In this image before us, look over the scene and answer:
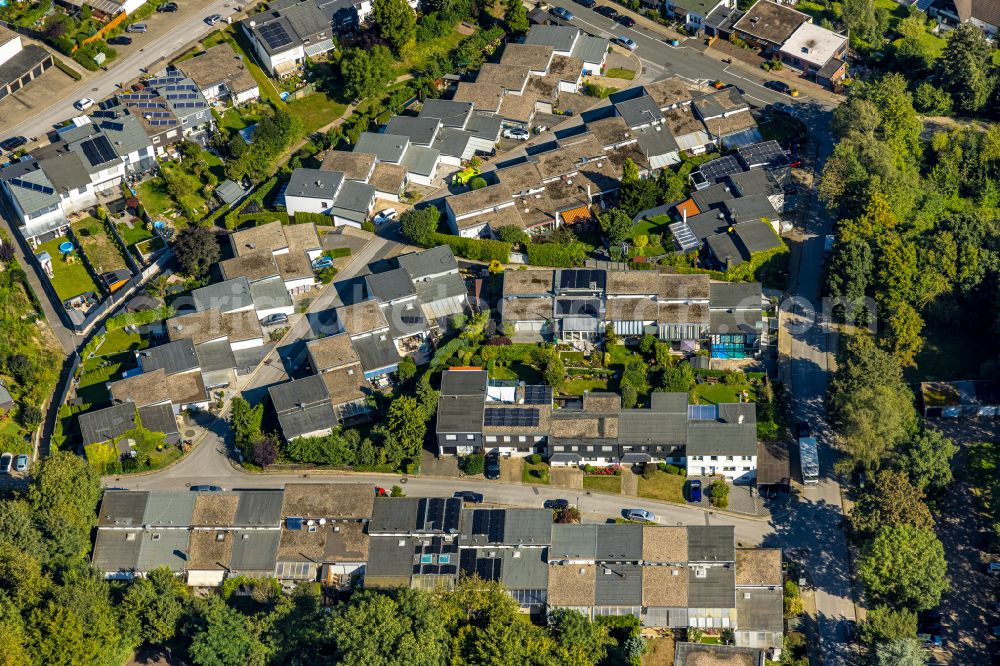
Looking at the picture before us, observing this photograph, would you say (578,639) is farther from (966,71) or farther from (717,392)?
(966,71)

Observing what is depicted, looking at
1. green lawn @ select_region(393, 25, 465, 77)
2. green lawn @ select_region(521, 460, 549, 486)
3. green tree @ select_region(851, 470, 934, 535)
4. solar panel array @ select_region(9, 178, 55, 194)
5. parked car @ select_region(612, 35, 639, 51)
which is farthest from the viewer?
parked car @ select_region(612, 35, 639, 51)

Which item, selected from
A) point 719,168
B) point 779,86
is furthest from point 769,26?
point 719,168

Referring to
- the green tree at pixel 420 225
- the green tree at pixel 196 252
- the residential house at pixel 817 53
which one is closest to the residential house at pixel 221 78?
the green tree at pixel 196 252

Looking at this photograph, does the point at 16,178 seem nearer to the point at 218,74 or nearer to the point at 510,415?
the point at 218,74

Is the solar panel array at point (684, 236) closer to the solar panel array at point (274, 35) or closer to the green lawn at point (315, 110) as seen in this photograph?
the green lawn at point (315, 110)

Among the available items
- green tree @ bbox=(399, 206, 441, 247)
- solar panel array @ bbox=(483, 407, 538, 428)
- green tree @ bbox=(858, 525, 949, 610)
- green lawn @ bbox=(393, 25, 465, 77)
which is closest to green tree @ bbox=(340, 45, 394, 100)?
green lawn @ bbox=(393, 25, 465, 77)

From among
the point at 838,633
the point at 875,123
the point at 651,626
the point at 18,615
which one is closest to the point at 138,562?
the point at 18,615

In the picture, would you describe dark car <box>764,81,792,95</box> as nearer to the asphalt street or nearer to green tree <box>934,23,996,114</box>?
green tree <box>934,23,996,114</box>
